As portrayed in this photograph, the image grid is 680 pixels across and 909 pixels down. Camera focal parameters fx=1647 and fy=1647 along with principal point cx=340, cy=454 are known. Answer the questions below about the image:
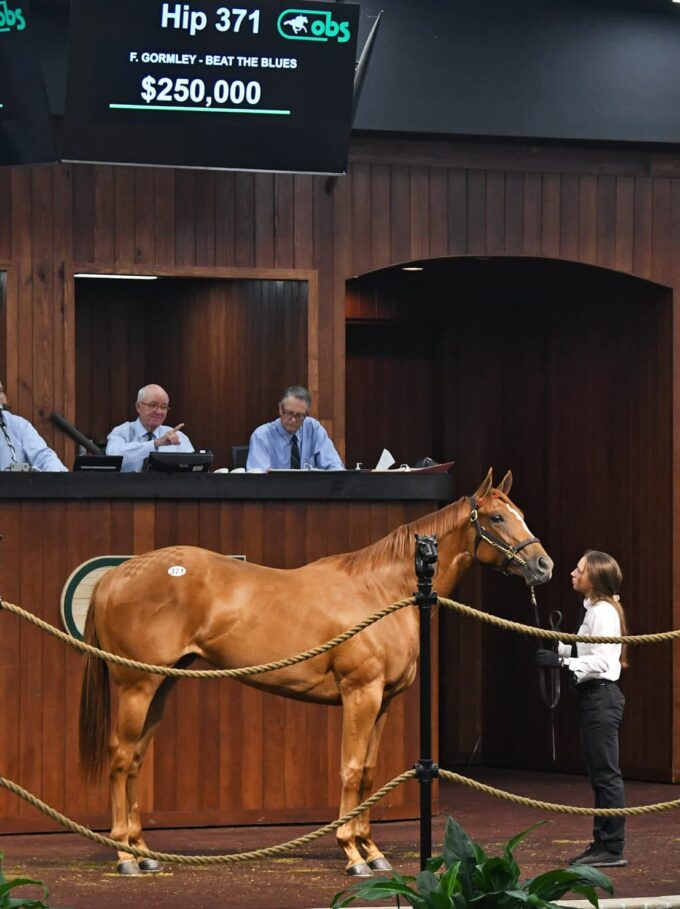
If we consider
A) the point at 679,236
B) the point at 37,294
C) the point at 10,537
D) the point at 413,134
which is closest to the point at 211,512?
the point at 10,537

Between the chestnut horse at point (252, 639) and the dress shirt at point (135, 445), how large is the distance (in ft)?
4.98

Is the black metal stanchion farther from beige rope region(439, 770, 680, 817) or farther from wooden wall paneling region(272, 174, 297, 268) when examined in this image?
wooden wall paneling region(272, 174, 297, 268)

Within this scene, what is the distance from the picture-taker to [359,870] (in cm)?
688

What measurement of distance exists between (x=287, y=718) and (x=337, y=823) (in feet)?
9.19

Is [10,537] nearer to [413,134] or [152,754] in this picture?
[152,754]

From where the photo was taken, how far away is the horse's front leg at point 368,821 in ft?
22.9

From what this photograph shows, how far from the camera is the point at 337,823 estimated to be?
5.48 metres

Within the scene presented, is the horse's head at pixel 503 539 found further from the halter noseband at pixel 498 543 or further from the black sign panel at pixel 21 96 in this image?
the black sign panel at pixel 21 96

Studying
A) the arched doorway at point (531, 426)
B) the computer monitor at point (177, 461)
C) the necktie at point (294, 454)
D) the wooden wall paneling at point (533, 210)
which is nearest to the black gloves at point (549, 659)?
the computer monitor at point (177, 461)

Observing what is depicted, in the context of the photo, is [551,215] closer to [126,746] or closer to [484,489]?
[484,489]

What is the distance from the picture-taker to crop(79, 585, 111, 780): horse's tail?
710 centimetres

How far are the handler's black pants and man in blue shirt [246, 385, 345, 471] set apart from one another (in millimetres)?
2544

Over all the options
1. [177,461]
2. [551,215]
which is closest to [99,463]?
[177,461]

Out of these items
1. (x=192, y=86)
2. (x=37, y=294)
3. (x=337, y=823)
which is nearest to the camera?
(x=337, y=823)
